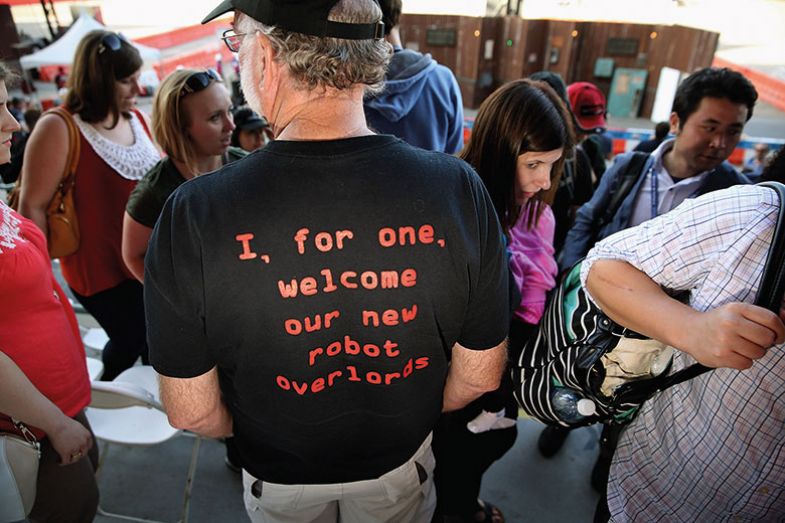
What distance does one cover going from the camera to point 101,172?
91.2 inches

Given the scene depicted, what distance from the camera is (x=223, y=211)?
978 mm

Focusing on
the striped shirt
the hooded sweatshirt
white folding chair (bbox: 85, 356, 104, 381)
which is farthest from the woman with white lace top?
the striped shirt

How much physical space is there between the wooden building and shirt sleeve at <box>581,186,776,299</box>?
901cm

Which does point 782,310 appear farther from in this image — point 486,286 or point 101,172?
point 101,172

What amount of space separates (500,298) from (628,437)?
65 centimetres

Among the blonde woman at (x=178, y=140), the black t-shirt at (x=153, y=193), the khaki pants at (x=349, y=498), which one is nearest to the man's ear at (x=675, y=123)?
the khaki pants at (x=349, y=498)

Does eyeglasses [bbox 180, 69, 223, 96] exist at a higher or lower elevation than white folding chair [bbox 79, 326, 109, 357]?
higher

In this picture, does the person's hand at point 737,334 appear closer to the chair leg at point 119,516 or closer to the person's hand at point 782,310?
the person's hand at point 782,310

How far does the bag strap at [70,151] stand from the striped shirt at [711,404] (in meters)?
2.19

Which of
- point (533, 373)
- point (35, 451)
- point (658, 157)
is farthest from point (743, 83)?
point (35, 451)

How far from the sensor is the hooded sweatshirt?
2.24 metres

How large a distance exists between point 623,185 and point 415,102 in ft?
3.43

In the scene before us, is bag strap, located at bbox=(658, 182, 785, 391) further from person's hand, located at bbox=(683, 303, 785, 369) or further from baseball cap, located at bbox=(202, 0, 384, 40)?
baseball cap, located at bbox=(202, 0, 384, 40)

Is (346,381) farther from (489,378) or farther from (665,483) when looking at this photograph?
(665,483)
